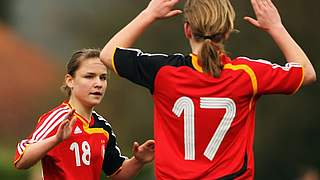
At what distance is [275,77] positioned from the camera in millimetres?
6191

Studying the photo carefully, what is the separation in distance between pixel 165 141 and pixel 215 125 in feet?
1.04

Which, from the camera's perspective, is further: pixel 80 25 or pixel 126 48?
pixel 80 25

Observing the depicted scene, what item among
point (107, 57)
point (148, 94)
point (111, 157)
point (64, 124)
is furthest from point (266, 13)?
point (148, 94)

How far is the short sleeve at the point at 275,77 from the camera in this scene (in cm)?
619

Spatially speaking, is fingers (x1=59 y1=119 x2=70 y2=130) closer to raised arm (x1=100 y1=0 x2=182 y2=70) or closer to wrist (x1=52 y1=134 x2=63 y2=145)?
wrist (x1=52 y1=134 x2=63 y2=145)

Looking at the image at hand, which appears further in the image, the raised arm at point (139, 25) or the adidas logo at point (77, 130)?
the adidas logo at point (77, 130)

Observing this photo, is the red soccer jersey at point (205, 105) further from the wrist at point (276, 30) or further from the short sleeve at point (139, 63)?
the wrist at point (276, 30)

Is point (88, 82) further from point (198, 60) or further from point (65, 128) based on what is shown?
point (198, 60)

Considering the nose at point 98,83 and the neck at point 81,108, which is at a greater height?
the nose at point 98,83

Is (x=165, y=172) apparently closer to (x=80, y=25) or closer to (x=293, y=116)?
(x=293, y=116)

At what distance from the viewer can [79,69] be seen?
7.45 m

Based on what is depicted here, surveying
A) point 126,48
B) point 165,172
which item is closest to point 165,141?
point 165,172

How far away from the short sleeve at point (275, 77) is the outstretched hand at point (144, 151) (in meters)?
1.34

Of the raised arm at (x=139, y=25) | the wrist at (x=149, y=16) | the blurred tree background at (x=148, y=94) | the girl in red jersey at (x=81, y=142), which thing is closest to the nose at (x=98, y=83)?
the girl in red jersey at (x=81, y=142)
